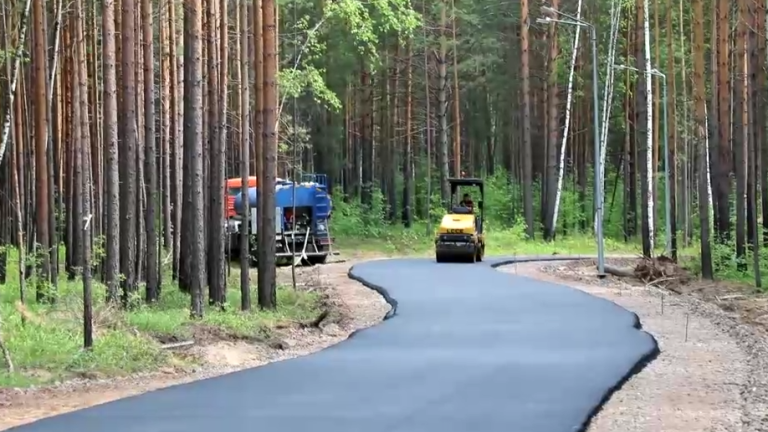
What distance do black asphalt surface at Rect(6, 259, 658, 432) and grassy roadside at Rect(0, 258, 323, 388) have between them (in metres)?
1.70

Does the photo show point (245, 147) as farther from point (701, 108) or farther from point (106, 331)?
point (701, 108)

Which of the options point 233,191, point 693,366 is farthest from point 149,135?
point 233,191

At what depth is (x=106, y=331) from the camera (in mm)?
16000

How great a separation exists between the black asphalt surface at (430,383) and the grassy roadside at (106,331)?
170cm

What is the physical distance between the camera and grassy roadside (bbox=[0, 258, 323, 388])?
14.0m

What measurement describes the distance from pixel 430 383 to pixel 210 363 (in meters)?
3.96

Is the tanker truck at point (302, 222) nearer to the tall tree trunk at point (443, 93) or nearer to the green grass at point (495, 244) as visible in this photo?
the green grass at point (495, 244)

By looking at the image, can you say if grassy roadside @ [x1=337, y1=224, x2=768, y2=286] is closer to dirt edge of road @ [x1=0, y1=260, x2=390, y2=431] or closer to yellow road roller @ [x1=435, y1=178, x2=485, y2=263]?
yellow road roller @ [x1=435, y1=178, x2=485, y2=263]

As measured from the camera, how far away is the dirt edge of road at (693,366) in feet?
35.8

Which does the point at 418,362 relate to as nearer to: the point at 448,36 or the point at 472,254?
the point at 472,254

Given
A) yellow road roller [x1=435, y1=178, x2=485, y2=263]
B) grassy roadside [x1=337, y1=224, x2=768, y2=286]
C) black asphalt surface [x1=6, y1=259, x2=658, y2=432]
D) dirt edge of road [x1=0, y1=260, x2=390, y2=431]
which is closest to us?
black asphalt surface [x1=6, y1=259, x2=658, y2=432]

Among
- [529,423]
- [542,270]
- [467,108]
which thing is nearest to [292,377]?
[529,423]

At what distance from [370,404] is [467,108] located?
5373 cm


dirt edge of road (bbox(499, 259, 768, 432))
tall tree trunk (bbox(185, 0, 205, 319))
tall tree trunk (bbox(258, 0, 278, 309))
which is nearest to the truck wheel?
dirt edge of road (bbox(499, 259, 768, 432))
